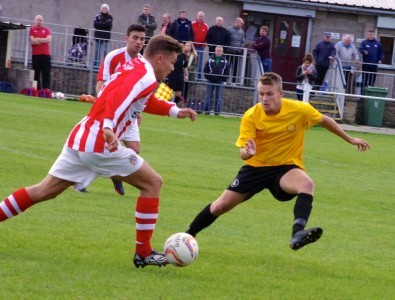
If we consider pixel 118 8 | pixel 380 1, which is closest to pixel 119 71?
pixel 118 8

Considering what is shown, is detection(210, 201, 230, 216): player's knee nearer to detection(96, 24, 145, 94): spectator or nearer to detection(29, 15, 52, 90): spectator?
detection(96, 24, 145, 94): spectator

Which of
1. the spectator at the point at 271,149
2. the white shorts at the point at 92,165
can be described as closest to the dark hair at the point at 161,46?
the white shorts at the point at 92,165

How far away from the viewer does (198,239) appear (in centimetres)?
936

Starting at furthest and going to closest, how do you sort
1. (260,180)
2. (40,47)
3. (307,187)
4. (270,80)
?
(40,47)
(260,180)
(270,80)
(307,187)

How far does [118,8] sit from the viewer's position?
111ft

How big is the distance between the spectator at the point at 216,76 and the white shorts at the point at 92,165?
65.0ft

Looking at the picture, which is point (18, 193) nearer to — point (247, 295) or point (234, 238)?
point (247, 295)

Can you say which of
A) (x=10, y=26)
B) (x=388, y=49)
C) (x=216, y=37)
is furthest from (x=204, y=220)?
(x=388, y=49)

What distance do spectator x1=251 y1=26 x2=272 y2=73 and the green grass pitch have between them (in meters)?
11.2

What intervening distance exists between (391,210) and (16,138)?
6.90m

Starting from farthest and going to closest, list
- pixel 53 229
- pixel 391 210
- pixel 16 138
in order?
pixel 16 138 → pixel 391 210 → pixel 53 229

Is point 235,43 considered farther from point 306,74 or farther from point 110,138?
point 110,138

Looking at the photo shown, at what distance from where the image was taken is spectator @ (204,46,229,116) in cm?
2747

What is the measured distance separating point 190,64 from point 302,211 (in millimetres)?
19711
